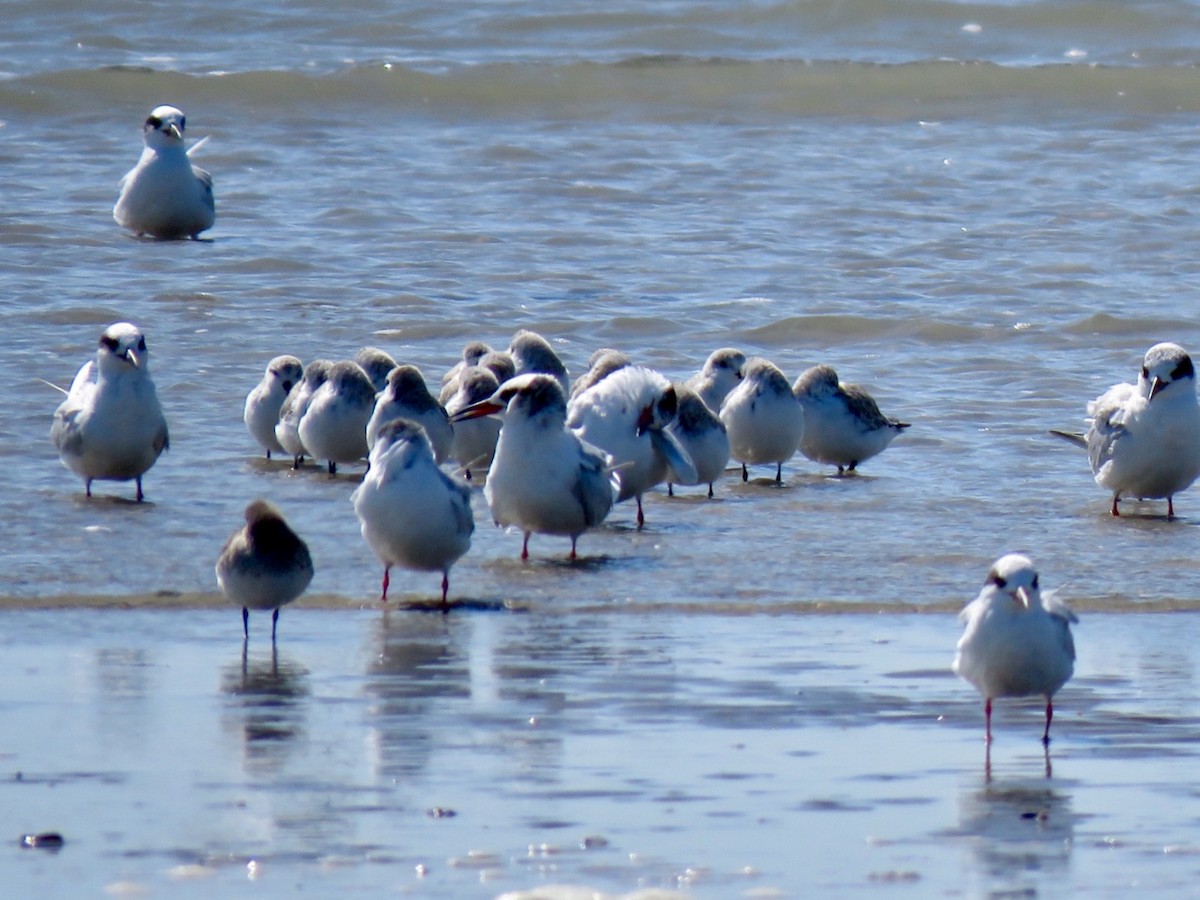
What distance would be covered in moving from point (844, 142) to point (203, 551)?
13626 mm

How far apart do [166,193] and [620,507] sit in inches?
307

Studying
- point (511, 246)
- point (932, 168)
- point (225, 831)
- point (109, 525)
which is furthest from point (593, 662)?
point (932, 168)

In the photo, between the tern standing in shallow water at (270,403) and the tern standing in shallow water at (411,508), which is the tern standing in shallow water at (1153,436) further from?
the tern standing in shallow water at (270,403)

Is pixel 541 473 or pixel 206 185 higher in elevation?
pixel 206 185

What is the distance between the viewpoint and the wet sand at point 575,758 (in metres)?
4.86

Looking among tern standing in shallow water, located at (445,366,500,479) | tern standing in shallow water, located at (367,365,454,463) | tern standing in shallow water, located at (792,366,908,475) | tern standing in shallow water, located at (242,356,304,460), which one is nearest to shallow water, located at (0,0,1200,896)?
tern standing in shallow water, located at (792,366,908,475)

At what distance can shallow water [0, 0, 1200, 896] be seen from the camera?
5.22 meters

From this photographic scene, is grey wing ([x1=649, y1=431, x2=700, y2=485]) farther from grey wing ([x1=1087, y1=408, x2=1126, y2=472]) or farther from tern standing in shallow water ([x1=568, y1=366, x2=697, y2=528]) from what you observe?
grey wing ([x1=1087, y1=408, x2=1126, y2=472])

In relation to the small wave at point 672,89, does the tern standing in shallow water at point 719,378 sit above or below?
below

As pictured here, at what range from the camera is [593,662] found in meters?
6.88

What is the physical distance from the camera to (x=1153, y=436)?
31.6 feet

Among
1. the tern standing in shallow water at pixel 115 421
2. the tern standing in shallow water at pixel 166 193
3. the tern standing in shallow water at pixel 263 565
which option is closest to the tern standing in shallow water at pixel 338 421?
the tern standing in shallow water at pixel 115 421

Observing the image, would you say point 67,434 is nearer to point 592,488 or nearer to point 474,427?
point 474,427

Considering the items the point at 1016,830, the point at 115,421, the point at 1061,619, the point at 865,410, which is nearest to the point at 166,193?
the point at 115,421
